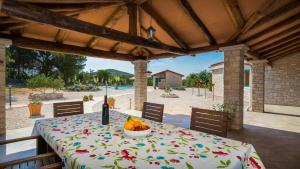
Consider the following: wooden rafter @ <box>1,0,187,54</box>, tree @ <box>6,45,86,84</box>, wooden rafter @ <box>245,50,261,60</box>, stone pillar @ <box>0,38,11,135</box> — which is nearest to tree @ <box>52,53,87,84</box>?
tree @ <box>6,45,86,84</box>

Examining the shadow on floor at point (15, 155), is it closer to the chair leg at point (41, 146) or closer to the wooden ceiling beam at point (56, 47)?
the chair leg at point (41, 146)

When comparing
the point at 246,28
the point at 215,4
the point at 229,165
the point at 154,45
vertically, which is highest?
the point at 215,4

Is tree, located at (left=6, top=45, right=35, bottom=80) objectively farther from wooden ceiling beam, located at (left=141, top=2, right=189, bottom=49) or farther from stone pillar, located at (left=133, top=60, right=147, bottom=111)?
wooden ceiling beam, located at (left=141, top=2, right=189, bottom=49)

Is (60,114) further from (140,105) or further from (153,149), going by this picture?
(140,105)

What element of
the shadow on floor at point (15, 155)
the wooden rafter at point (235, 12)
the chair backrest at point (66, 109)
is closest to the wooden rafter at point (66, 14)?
the chair backrest at point (66, 109)

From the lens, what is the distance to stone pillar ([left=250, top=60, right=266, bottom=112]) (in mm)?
7595

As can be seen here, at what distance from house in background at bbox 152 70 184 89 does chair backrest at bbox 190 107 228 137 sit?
2258cm

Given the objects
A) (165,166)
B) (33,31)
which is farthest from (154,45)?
(165,166)

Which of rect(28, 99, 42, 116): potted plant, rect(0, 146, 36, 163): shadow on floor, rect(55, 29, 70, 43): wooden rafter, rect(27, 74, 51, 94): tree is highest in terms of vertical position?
rect(55, 29, 70, 43): wooden rafter

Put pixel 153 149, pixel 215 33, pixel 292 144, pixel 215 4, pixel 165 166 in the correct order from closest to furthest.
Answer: pixel 165 166 → pixel 153 149 → pixel 215 4 → pixel 292 144 → pixel 215 33

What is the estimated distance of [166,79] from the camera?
25.6 m

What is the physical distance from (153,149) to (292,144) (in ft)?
13.1

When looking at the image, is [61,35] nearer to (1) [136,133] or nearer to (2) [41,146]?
(2) [41,146]

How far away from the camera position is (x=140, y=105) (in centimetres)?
756
